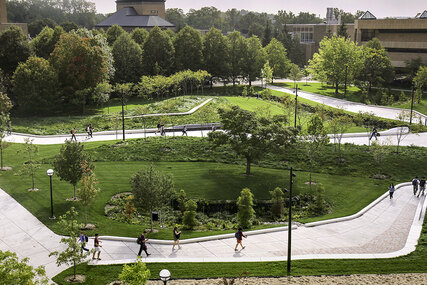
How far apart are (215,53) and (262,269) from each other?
209 feet

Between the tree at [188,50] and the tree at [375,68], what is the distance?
27.9 meters

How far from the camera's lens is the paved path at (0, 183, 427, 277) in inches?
872

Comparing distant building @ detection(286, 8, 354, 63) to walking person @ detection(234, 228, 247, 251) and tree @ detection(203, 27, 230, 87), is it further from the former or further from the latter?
walking person @ detection(234, 228, 247, 251)

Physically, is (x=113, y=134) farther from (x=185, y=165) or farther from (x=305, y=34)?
(x=305, y=34)

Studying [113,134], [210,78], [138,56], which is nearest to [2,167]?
[113,134]

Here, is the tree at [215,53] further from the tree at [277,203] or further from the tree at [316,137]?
the tree at [277,203]

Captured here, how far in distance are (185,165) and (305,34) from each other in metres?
97.9

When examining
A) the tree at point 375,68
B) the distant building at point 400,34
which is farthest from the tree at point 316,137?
the distant building at point 400,34

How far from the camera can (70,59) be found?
58594 millimetres

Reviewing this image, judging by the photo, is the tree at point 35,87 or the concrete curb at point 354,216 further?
the tree at point 35,87

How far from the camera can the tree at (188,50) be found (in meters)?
78.6

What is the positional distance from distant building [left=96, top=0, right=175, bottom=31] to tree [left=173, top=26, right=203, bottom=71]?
36292mm

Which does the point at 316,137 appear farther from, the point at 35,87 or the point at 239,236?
the point at 35,87

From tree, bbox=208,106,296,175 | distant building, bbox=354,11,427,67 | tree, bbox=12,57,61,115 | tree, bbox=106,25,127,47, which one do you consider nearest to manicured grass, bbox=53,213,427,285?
tree, bbox=208,106,296,175
